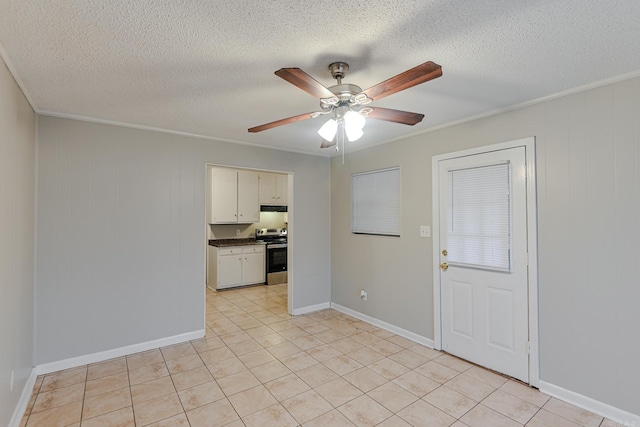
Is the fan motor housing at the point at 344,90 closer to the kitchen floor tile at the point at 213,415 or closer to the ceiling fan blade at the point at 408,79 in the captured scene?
the ceiling fan blade at the point at 408,79

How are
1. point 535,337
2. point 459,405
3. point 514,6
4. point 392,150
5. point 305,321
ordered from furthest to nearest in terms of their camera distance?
1. point 305,321
2. point 392,150
3. point 535,337
4. point 459,405
5. point 514,6

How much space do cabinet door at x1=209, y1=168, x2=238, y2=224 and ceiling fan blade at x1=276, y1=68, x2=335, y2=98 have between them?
446 cm

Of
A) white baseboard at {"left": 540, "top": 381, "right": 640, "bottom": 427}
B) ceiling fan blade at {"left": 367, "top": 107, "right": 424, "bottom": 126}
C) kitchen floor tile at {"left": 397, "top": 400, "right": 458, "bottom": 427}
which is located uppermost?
ceiling fan blade at {"left": 367, "top": 107, "right": 424, "bottom": 126}

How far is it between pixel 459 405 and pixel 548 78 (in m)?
2.44

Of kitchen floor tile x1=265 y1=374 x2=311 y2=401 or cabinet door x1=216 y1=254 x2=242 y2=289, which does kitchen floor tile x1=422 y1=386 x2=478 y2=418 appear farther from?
cabinet door x1=216 y1=254 x2=242 y2=289

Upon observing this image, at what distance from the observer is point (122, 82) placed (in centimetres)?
222

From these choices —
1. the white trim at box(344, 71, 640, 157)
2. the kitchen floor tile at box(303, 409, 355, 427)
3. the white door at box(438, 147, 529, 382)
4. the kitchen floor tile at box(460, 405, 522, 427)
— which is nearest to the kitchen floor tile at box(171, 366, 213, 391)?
the kitchen floor tile at box(303, 409, 355, 427)

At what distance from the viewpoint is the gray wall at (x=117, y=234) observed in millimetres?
2844

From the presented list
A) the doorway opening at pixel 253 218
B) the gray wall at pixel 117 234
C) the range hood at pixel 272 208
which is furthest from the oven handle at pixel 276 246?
the gray wall at pixel 117 234

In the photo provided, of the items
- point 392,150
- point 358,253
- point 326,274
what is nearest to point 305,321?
point 326,274

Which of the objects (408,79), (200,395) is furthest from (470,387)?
(408,79)

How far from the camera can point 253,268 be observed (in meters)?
6.18

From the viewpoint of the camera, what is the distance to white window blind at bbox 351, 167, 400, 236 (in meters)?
3.81

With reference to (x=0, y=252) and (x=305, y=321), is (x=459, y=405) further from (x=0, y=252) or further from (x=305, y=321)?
(x=0, y=252)
